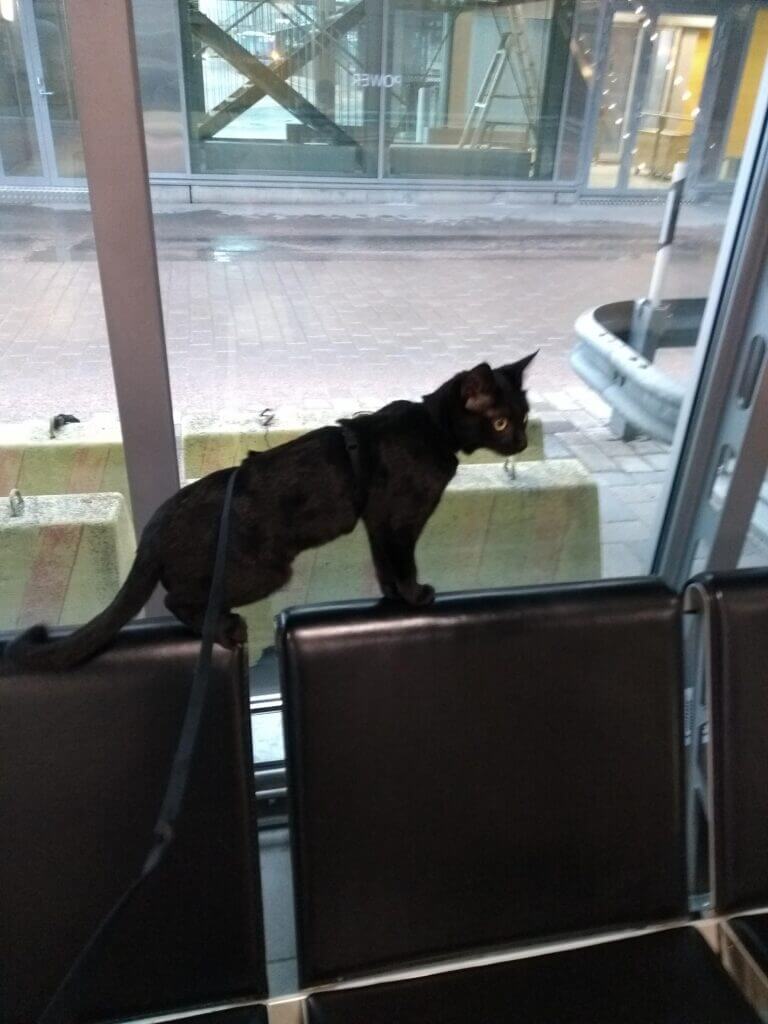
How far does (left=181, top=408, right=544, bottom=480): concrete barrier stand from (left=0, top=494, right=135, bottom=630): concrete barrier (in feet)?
0.52

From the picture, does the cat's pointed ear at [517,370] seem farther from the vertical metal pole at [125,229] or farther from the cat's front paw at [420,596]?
the vertical metal pole at [125,229]

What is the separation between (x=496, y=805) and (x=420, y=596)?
29 centimetres

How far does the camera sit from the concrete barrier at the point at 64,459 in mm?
1328

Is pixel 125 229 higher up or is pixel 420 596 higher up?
pixel 125 229

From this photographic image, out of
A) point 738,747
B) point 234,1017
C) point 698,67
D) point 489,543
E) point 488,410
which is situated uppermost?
point 698,67

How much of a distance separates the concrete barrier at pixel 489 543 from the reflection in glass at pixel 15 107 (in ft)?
2.73

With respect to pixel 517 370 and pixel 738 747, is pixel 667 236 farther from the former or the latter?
pixel 738 747

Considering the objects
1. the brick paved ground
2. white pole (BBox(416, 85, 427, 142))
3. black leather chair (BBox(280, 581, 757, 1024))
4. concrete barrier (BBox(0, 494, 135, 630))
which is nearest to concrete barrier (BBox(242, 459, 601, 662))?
the brick paved ground

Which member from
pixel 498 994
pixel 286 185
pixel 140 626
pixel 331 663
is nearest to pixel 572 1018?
pixel 498 994

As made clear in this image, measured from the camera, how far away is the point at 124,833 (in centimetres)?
85

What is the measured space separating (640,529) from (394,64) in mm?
1172

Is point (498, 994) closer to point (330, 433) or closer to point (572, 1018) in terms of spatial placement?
point (572, 1018)

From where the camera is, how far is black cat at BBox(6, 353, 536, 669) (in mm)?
845

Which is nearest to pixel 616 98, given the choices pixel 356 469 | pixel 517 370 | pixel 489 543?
pixel 517 370
